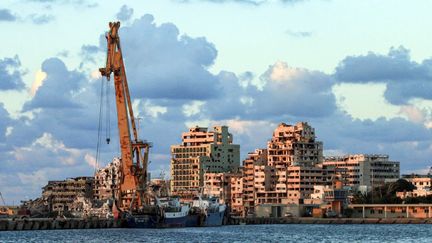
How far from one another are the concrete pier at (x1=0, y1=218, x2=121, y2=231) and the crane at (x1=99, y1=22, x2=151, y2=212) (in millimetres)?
5747

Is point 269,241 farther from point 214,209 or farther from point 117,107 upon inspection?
point 214,209

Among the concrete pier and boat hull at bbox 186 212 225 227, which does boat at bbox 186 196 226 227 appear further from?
the concrete pier

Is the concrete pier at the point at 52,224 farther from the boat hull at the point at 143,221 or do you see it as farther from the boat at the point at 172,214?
the boat at the point at 172,214

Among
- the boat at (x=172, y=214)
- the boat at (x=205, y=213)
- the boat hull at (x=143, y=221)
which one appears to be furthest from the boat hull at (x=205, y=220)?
the boat hull at (x=143, y=221)

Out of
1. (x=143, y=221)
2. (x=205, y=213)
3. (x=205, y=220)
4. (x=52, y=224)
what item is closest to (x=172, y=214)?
(x=143, y=221)

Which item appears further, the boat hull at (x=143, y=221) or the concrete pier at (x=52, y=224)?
the concrete pier at (x=52, y=224)

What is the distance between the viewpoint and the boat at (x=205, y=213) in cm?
16888

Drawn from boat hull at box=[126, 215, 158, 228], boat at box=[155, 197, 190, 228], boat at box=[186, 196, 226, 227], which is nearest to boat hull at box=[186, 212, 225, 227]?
boat at box=[186, 196, 226, 227]

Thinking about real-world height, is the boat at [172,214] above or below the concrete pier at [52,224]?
above

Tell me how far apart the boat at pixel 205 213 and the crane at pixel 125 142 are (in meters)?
12.2

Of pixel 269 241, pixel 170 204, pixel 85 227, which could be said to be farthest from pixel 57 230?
pixel 269 241

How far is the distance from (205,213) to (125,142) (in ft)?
87.0

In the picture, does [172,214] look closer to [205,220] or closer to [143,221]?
[143,221]

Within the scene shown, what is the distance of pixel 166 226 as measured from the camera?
510 ft
